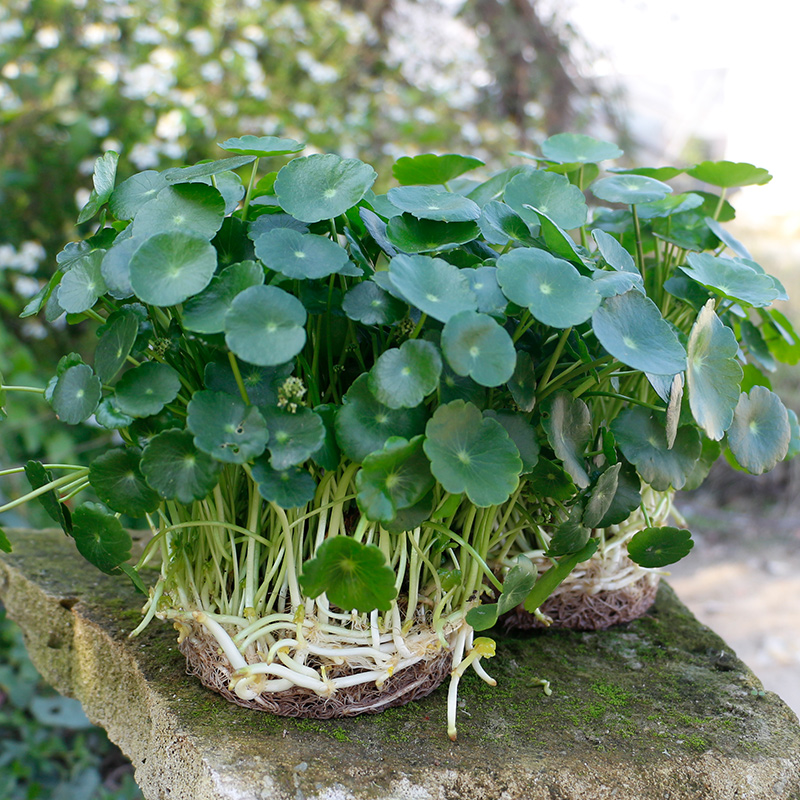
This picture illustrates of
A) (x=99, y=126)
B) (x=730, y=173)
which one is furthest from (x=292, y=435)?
(x=99, y=126)

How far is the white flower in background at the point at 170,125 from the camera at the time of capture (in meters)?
2.43

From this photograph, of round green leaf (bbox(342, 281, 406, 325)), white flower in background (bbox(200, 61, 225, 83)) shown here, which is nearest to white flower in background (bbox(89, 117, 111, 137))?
→ white flower in background (bbox(200, 61, 225, 83))

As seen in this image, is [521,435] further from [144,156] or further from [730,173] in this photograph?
[144,156]

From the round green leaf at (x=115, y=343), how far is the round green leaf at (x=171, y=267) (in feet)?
0.22

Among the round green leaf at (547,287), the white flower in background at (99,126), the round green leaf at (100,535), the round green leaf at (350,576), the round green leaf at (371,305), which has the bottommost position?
the white flower in background at (99,126)

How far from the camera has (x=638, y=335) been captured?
57cm

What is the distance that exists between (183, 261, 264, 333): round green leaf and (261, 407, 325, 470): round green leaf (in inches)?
3.3

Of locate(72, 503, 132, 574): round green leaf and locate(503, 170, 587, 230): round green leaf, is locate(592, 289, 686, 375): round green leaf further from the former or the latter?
locate(72, 503, 132, 574): round green leaf

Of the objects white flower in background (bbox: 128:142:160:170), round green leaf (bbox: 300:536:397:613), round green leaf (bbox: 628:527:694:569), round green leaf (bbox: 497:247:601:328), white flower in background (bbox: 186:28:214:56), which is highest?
round green leaf (bbox: 497:247:601:328)

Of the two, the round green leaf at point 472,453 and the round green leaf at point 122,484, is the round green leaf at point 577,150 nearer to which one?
the round green leaf at point 472,453

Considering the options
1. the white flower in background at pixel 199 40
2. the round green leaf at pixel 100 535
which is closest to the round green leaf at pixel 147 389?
the round green leaf at pixel 100 535

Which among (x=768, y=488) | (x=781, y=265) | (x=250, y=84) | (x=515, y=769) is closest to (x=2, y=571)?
(x=515, y=769)

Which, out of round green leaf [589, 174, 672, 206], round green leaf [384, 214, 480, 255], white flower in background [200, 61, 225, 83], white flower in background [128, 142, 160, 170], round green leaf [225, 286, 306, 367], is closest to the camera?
round green leaf [225, 286, 306, 367]

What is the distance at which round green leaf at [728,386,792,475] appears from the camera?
2.16 ft
